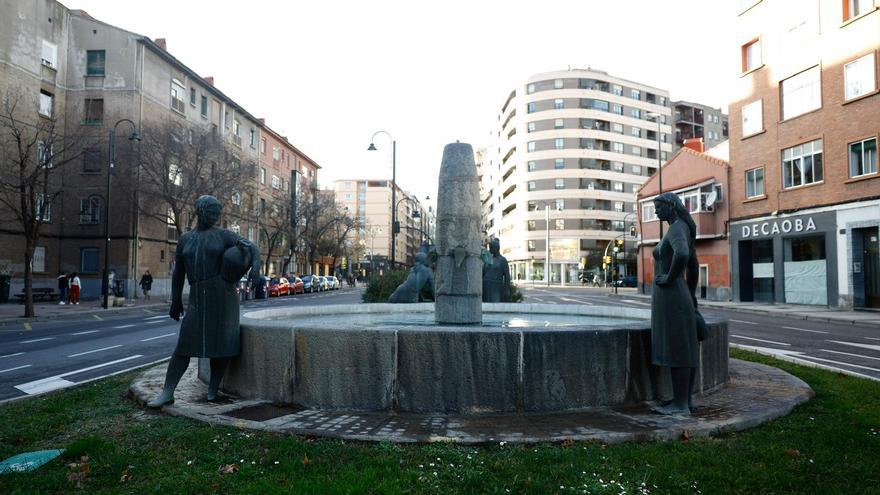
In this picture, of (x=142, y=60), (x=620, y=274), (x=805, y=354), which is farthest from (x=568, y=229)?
(x=805, y=354)

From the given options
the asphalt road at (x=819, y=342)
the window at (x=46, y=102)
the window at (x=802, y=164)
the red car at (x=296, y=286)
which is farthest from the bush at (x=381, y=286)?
the window at (x=46, y=102)

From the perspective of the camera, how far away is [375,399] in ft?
17.0

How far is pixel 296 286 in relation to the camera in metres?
45.1

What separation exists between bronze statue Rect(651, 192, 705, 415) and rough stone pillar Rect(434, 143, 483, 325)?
3173mm

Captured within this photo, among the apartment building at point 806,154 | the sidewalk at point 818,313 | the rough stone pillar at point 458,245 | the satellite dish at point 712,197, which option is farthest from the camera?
the satellite dish at point 712,197

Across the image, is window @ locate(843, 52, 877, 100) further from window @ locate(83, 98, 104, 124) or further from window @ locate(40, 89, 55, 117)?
window @ locate(40, 89, 55, 117)

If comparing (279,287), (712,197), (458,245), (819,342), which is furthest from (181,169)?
(819,342)

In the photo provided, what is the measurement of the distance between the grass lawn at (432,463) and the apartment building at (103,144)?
99.1 ft

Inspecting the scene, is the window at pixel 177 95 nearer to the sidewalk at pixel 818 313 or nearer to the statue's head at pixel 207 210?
the sidewalk at pixel 818 313

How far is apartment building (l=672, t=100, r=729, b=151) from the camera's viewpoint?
8300 cm

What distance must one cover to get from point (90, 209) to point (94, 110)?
6249mm

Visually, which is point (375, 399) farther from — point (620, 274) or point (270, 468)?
point (620, 274)

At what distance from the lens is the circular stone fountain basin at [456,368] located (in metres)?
5.07

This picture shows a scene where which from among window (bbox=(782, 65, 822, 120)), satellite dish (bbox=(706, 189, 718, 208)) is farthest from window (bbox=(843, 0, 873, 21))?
satellite dish (bbox=(706, 189, 718, 208))
